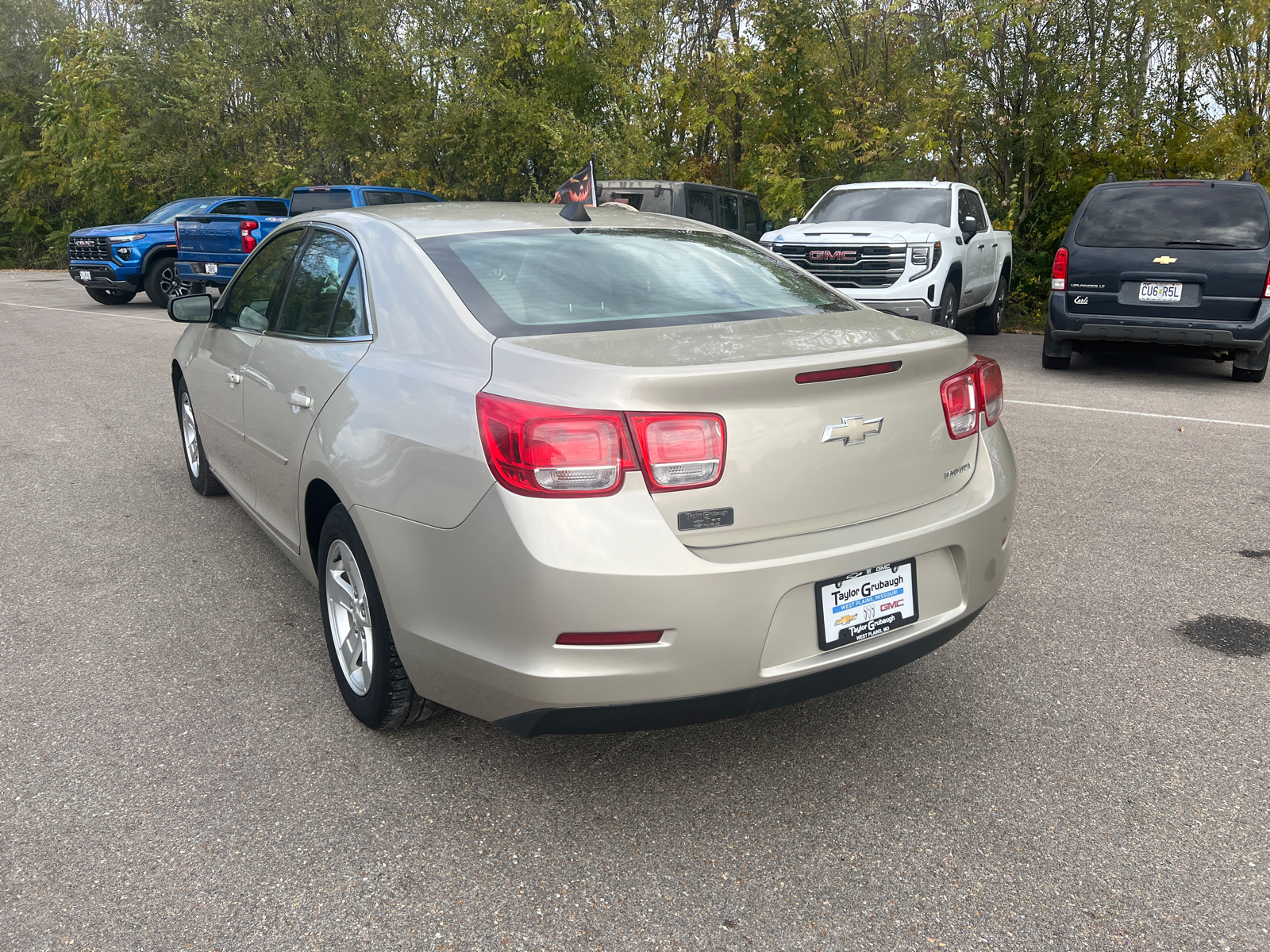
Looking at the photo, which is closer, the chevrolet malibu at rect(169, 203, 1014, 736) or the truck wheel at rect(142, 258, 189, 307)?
the chevrolet malibu at rect(169, 203, 1014, 736)

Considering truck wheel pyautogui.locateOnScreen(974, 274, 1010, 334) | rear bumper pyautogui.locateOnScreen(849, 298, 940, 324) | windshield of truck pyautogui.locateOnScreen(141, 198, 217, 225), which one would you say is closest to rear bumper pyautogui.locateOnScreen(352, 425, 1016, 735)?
rear bumper pyautogui.locateOnScreen(849, 298, 940, 324)

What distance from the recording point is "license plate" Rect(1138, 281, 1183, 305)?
361 inches

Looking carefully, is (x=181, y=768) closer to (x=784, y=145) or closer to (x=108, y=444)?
(x=108, y=444)

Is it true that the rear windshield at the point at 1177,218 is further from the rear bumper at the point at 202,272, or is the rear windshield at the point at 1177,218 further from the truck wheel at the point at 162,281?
the truck wheel at the point at 162,281

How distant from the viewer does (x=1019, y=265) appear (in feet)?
55.2

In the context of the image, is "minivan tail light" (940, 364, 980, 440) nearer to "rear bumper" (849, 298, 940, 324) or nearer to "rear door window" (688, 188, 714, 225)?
"rear bumper" (849, 298, 940, 324)

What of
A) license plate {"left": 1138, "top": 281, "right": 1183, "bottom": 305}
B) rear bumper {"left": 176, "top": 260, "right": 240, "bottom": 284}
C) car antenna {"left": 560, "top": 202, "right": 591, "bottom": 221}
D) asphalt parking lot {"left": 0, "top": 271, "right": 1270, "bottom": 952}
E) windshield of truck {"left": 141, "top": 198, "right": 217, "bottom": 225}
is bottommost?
asphalt parking lot {"left": 0, "top": 271, "right": 1270, "bottom": 952}

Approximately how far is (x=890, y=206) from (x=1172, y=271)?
371 cm

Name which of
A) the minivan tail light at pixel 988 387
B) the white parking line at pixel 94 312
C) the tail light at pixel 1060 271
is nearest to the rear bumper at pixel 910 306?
the tail light at pixel 1060 271

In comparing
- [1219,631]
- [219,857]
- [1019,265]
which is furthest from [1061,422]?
[1019,265]

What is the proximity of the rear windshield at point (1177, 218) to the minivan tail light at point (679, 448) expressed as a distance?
843 centimetres

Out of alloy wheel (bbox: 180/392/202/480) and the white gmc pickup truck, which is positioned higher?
the white gmc pickup truck

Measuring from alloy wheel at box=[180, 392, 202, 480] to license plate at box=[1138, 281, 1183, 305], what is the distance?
8.00 metres

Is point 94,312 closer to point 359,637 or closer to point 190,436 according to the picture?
point 190,436
